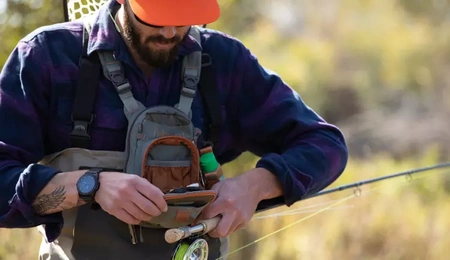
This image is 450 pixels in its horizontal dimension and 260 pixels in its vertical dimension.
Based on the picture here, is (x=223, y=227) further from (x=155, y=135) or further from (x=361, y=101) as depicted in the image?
(x=361, y=101)

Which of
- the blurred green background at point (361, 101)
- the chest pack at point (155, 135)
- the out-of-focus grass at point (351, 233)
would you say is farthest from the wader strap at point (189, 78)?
the out-of-focus grass at point (351, 233)

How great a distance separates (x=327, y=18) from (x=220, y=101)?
8.52 m

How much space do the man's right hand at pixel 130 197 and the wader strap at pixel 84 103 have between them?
23 cm

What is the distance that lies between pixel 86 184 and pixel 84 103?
1.00ft

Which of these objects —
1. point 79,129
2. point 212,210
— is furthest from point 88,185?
point 212,210

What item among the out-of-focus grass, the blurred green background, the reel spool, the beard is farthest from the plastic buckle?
the out-of-focus grass

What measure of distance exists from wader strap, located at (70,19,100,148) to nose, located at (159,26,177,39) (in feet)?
0.75

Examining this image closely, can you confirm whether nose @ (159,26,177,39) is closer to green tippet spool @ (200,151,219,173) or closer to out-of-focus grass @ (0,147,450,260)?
green tippet spool @ (200,151,219,173)

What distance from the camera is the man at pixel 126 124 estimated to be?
228 centimetres

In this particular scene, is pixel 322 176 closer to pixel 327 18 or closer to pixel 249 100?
pixel 249 100

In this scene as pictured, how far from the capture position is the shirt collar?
2480 mm

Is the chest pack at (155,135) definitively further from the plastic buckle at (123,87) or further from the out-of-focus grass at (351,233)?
the out-of-focus grass at (351,233)

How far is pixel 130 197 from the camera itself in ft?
7.10

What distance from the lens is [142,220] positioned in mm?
2229
